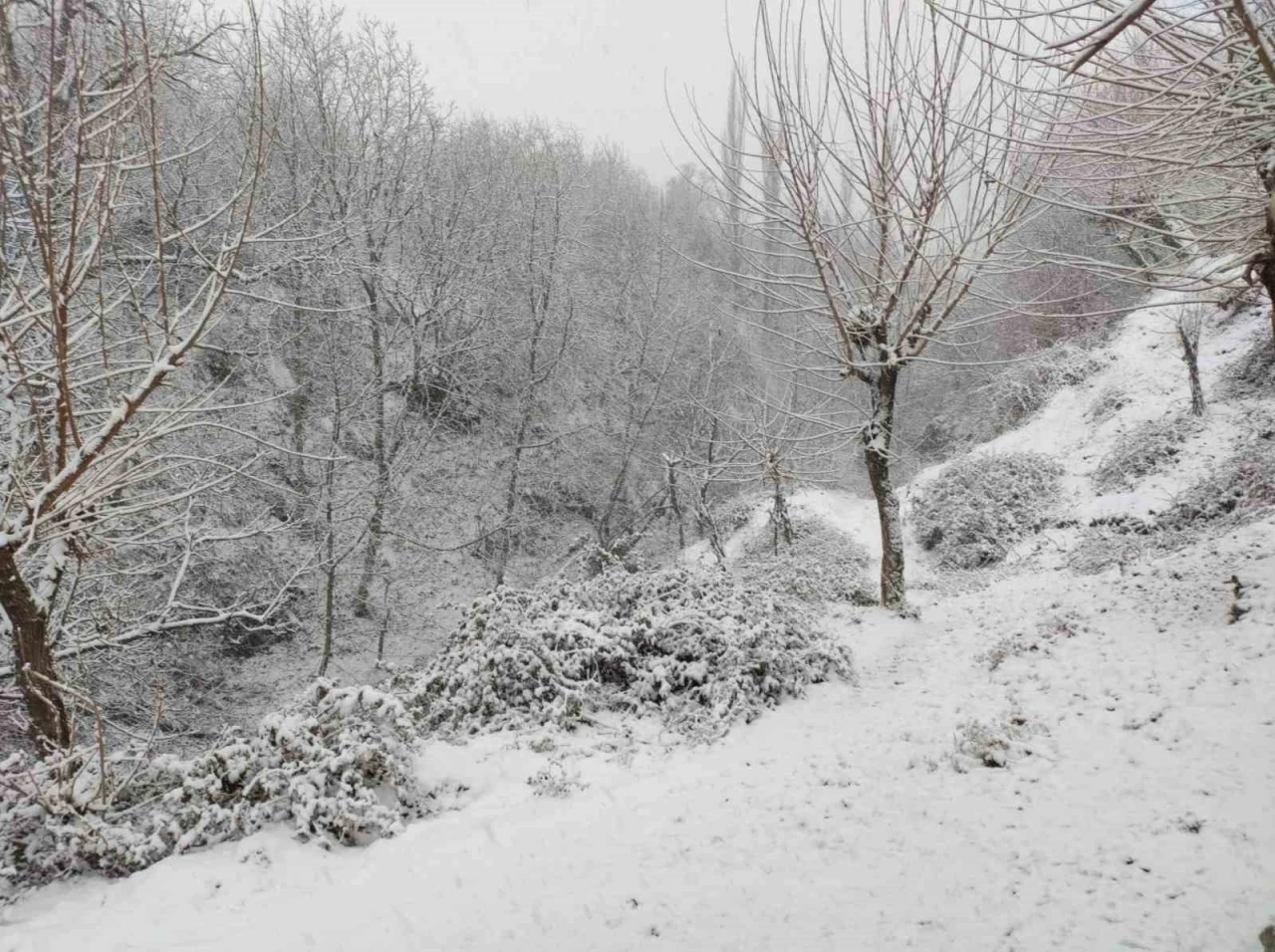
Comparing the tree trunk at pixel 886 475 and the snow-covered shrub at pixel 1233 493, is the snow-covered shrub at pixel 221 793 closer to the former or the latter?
the tree trunk at pixel 886 475

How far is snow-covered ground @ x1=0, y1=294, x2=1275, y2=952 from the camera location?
11.0ft

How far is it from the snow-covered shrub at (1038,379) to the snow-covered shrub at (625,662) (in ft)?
52.7

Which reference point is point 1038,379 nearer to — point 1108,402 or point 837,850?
point 1108,402

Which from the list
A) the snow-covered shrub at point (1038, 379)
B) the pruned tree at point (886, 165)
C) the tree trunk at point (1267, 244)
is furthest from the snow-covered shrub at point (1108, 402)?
the tree trunk at point (1267, 244)

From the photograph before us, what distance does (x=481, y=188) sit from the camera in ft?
55.5

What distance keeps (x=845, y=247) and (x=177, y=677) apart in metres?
12.8

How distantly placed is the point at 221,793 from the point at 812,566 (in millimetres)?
9891

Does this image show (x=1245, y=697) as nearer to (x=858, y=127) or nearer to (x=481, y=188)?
(x=858, y=127)

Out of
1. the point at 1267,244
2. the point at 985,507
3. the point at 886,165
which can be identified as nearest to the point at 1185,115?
the point at 1267,244

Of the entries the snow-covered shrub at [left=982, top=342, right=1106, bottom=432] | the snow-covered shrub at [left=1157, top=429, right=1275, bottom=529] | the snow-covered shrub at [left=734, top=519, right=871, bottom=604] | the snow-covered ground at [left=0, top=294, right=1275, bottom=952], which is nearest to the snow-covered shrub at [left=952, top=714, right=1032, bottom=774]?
the snow-covered ground at [left=0, top=294, right=1275, bottom=952]

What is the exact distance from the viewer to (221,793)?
4.27m

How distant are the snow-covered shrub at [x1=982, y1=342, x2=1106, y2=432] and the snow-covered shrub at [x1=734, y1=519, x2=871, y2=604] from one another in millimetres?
7374

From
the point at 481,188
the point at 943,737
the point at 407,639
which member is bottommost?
the point at 407,639

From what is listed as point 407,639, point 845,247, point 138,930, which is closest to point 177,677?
point 407,639
